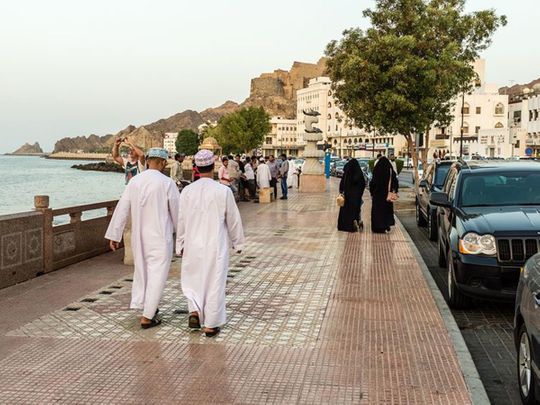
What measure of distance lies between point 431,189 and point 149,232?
32.3 feet

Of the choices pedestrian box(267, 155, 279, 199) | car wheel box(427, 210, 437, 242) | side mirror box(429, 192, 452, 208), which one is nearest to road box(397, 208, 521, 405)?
side mirror box(429, 192, 452, 208)

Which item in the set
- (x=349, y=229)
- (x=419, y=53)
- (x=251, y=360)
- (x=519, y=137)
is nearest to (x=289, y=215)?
(x=349, y=229)

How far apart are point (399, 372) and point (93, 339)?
2786 millimetres

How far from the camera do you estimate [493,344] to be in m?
6.48

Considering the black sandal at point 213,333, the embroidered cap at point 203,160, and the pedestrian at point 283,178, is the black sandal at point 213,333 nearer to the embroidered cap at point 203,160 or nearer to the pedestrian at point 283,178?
the embroidered cap at point 203,160

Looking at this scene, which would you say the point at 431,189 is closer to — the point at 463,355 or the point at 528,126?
the point at 463,355

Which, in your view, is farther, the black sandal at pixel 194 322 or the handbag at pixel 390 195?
the handbag at pixel 390 195

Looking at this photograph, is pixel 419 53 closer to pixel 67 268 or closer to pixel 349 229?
pixel 349 229

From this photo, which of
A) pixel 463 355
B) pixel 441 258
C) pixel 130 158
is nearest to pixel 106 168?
pixel 130 158

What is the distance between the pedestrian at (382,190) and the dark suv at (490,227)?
18.0 ft

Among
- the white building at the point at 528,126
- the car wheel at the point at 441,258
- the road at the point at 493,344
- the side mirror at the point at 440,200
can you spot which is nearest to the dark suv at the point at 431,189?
the car wheel at the point at 441,258

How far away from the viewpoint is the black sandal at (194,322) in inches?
252

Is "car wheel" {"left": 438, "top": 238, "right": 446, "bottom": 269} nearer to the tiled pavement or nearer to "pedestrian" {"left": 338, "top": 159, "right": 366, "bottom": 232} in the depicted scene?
the tiled pavement

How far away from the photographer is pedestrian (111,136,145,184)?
1020 cm
